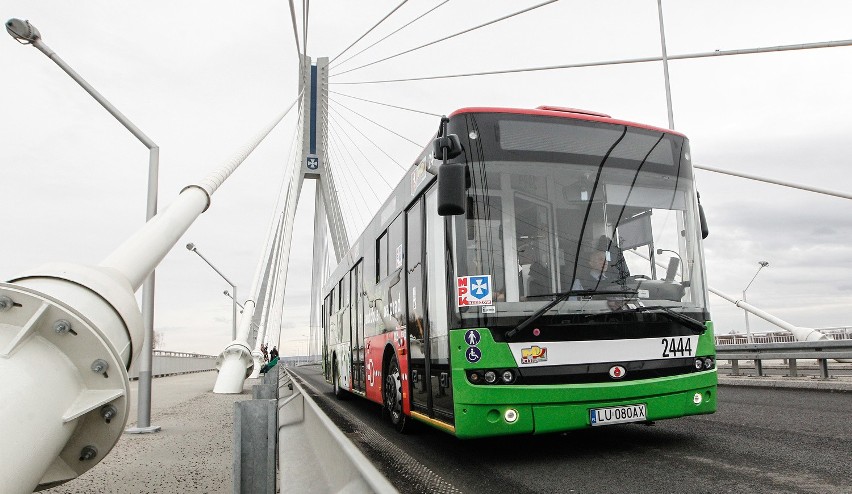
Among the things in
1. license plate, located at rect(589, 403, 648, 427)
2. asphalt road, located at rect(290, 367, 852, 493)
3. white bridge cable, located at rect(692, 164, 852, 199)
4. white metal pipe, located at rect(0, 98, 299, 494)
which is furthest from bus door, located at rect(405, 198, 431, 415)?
white bridge cable, located at rect(692, 164, 852, 199)

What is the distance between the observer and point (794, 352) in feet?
37.5

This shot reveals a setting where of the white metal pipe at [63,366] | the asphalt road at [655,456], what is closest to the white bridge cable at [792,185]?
the asphalt road at [655,456]

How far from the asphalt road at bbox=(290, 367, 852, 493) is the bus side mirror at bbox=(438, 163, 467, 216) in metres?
2.18

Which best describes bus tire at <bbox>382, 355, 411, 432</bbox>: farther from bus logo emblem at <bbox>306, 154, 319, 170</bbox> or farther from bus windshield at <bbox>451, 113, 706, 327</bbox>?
bus logo emblem at <bbox>306, 154, 319, 170</bbox>

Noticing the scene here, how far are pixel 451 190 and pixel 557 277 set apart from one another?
3.82ft

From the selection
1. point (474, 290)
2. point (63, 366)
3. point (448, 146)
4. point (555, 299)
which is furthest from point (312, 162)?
point (63, 366)

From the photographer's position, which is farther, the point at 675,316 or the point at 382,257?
the point at 382,257

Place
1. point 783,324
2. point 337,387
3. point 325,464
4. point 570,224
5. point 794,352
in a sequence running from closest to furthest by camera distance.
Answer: point 325,464 < point 570,224 < point 794,352 < point 337,387 < point 783,324

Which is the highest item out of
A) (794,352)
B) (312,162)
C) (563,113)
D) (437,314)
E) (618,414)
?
(312,162)

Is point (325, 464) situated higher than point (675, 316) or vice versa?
point (675, 316)

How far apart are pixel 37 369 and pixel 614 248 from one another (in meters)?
4.50

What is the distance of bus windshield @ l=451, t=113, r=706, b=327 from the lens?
18.6ft

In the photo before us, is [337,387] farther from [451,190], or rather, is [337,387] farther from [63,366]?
[63,366]

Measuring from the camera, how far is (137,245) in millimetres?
4680
